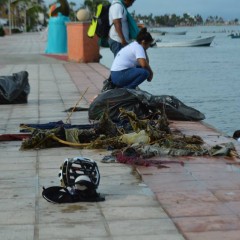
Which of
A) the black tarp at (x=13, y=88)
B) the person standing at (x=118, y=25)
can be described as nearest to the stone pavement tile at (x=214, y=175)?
the person standing at (x=118, y=25)

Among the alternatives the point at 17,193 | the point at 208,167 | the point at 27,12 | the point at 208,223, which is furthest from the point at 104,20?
the point at 27,12

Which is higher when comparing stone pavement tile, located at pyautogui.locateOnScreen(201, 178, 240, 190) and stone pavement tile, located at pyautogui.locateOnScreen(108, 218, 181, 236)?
stone pavement tile, located at pyautogui.locateOnScreen(108, 218, 181, 236)

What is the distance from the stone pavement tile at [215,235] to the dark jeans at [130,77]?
5.06 metres

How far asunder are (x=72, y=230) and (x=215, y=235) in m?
0.89

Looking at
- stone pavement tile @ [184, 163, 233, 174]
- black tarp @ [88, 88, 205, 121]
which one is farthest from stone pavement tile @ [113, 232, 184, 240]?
black tarp @ [88, 88, 205, 121]

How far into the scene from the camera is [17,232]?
4.38 m

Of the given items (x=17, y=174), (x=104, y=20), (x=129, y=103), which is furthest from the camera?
(x=104, y=20)

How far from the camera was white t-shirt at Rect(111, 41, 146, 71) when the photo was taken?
30.1ft

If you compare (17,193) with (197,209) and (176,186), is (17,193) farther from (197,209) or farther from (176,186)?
(197,209)

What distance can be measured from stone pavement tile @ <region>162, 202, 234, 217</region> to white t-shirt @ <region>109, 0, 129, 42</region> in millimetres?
5651

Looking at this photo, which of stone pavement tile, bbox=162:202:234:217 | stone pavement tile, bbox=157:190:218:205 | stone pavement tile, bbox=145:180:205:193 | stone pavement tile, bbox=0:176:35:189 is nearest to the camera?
stone pavement tile, bbox=162:202:234:217

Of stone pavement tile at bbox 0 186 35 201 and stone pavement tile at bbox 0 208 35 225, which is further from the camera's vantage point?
stone pavement tile at bbox 0 186 35 201

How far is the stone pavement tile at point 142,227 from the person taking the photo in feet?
14.3

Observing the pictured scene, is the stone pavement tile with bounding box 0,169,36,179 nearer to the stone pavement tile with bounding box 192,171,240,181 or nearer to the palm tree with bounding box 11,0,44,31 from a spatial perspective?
the stone pavement tile with bounding box 192,171,240,181
